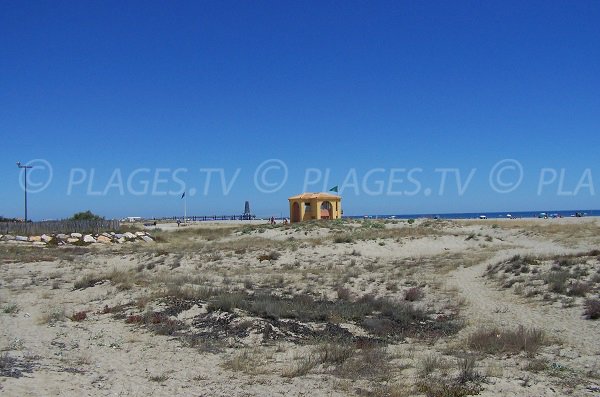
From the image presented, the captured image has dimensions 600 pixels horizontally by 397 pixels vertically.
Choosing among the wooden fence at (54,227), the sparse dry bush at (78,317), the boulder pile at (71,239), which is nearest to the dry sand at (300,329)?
the sparse dry bush at (78,317)

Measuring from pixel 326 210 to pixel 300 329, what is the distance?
45.5 m

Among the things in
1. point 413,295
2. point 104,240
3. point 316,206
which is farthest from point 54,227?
point 413,295

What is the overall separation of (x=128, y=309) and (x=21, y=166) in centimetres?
5193

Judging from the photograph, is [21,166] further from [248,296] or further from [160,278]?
[248,296]

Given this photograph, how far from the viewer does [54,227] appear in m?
46.4

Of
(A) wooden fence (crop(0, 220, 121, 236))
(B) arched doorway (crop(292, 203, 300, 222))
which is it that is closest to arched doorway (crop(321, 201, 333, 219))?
(B) arched doorway (crop(292, 203, 300, 222))

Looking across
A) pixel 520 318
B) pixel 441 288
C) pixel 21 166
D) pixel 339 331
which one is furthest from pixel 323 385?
pixel 21 166

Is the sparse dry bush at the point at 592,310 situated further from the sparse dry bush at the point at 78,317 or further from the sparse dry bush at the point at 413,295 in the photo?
the sparse dry bush at the point at 78,317

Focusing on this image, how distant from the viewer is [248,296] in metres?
17.0

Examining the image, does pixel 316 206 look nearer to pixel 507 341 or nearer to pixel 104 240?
pixel 104 240

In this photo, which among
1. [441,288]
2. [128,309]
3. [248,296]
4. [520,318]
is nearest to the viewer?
[520,318]

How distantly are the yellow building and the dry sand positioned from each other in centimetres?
2951

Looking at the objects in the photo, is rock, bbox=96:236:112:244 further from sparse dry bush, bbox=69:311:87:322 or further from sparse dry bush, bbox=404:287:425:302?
sparse dry bush, bbox=404:287:425:302

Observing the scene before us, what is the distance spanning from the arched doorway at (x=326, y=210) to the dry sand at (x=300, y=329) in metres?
29.9
